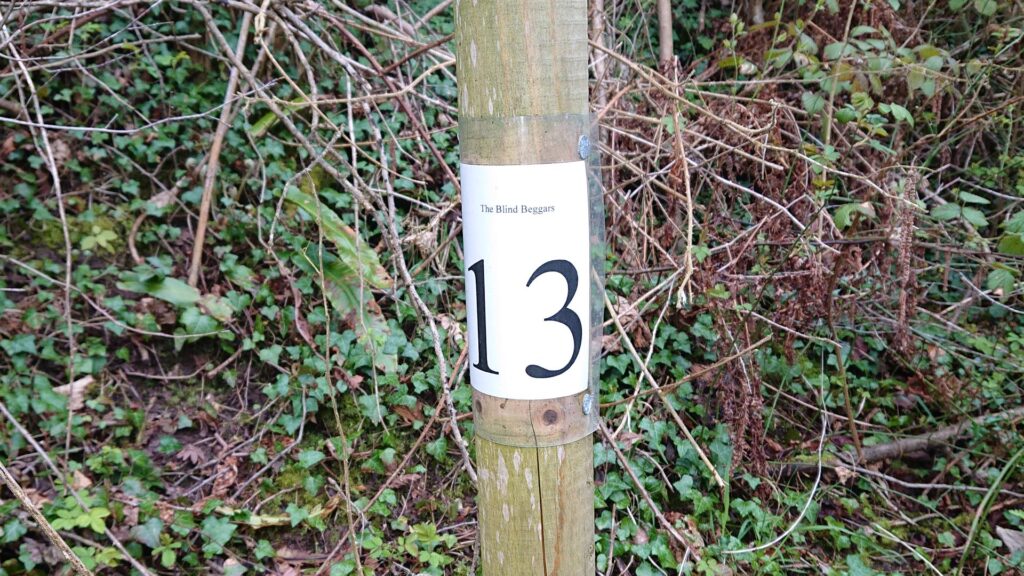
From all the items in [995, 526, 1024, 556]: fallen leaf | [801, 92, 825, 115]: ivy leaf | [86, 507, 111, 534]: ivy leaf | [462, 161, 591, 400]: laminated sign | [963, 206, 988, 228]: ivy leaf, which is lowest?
[995, 526, 1024, 556]: fallen leaf

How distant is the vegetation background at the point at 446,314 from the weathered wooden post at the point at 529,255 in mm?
947

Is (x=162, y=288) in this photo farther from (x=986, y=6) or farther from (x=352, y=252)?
(x=986, y=6)

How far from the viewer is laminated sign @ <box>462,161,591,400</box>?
137 cm

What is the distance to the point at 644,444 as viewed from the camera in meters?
3.20

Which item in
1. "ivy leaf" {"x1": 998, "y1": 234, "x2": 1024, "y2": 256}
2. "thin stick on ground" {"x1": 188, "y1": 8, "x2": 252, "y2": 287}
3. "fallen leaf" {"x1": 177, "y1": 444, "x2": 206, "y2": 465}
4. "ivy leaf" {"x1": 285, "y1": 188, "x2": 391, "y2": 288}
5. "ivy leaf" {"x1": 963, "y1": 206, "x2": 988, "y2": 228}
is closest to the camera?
"ivy leaf" {"x1": 998, "y1": 234, "x2": 1024, "y2": 256}

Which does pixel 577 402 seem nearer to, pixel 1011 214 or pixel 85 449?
pixel 85 449

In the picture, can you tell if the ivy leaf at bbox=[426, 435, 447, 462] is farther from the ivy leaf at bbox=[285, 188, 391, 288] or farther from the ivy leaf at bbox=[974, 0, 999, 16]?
the ivy leaf at bbox=[974, 0, 999, 16]

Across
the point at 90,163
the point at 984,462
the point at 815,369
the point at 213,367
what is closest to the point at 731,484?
the point at 815,369

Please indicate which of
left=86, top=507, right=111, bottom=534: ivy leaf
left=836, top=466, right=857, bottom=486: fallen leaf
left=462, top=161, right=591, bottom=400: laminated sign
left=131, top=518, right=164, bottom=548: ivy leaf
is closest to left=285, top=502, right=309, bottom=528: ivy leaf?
left=131, top=518, right=164, bottom=548: ivy leaf

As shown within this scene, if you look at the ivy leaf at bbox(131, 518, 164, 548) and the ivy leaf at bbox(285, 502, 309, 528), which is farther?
the ivy leaf at bbox(285, 502, 309, 528)

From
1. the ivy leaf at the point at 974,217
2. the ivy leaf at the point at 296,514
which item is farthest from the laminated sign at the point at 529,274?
the ivy leaf at the point at 974,217

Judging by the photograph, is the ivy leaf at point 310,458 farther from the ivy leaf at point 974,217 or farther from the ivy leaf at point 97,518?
the ivy leaf at point 974,217

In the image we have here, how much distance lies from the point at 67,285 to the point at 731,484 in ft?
10.4

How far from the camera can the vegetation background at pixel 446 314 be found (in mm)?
2883
